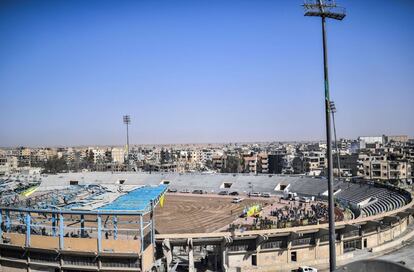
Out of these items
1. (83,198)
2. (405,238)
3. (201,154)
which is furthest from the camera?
(201,154)

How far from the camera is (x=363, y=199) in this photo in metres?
42.5

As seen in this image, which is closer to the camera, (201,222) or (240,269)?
(240,269)

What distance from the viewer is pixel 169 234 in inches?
894

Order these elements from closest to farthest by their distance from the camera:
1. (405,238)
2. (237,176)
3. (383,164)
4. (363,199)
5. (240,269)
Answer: (240,269)
(405,238)
(363,199)
(237,176)
(383,164)

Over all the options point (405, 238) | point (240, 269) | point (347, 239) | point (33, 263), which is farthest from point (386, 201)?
point (33, 263)

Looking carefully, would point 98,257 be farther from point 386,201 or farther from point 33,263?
point 386,201

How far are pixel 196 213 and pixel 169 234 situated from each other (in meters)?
21.1

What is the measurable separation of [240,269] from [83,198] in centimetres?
1102

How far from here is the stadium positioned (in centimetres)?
1927

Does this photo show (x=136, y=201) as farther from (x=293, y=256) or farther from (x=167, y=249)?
(x=293, y=256)

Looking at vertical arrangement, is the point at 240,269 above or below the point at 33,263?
below

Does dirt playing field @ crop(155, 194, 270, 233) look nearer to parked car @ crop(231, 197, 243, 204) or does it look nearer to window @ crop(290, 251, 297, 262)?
parked car @ crop(231, 197, 243, 204)

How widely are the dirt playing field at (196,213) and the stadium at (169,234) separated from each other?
0.11 m

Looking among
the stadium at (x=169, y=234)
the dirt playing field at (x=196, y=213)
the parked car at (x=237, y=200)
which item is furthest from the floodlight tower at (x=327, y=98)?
the parked car at (x=237, y=200)
